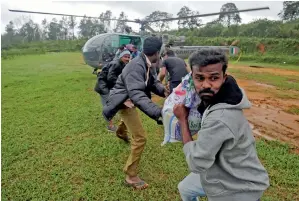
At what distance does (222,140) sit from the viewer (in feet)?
4.97

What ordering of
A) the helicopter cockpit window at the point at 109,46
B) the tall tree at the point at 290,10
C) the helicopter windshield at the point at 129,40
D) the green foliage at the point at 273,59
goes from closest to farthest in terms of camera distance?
the helicopter cockpit window at the point at 109,46 < the helicopter windshield at the point at 129,40 < the green foliage at the point at 273,59 < the tall tree at the point at 290,10

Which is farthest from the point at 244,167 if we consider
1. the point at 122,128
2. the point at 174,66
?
the point at 174,66

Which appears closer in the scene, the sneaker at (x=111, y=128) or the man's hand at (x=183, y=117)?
the man's hand at (x=183, y=117)

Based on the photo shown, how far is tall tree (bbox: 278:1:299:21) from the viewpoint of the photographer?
41.0m

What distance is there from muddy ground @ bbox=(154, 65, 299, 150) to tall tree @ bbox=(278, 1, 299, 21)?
3565cm

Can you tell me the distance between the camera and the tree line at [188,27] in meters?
34.9

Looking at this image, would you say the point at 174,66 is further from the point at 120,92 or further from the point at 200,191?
the point at 200,191

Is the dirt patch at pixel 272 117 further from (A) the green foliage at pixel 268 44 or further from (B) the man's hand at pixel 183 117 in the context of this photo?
(A) the green foliage at pixel 268 44

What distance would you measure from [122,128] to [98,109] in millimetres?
3171

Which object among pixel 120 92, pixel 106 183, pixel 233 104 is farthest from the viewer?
pixel 106 183

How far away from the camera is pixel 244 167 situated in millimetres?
1638

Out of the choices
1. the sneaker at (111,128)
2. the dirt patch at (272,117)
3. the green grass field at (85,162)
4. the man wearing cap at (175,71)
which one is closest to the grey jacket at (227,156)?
the green grass field at (85,162)

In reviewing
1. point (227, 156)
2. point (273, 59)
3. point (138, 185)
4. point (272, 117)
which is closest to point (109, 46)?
point (272, 117)

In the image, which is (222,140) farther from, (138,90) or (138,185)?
(138,185)
